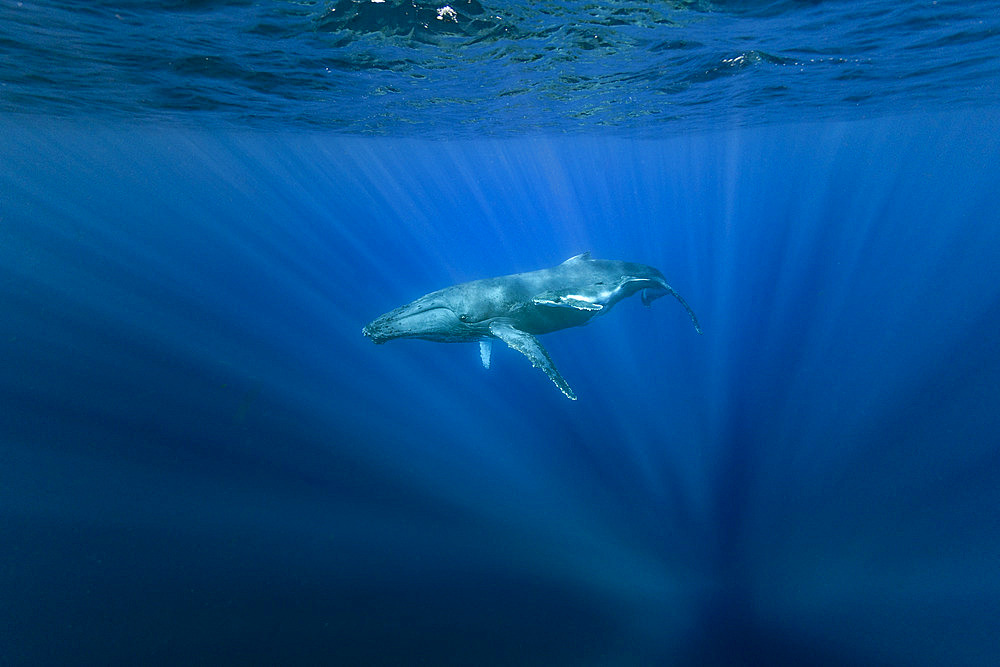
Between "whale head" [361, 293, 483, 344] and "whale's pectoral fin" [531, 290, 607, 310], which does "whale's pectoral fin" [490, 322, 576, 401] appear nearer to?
"whale head" [361, 293, 483, 344]

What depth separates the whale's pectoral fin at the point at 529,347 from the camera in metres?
7.23

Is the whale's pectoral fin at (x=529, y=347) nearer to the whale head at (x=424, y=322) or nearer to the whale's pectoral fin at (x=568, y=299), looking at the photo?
the whale head at (x=424, y=322)

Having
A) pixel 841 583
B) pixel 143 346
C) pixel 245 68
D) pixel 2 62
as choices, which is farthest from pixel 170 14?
pixel 841 583

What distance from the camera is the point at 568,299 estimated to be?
8.73 meters

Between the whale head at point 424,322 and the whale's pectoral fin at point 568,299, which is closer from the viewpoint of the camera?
the whale head at point 424,322

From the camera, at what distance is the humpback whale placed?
25.8ft

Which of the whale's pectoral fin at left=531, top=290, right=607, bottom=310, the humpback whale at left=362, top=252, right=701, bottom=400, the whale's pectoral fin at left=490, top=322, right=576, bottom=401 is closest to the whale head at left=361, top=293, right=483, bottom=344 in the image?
the humpback whale at left=362, top=252, right=701, bottom=400

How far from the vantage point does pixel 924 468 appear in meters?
10.0

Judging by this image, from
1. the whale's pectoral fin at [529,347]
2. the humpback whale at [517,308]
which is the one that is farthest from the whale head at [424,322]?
the whale's pectoral fin at [529,347]

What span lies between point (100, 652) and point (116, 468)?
195 inches

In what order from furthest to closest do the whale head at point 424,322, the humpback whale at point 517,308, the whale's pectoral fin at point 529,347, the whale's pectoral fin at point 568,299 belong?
1. the whale's pectoral fin at point 568,299
2. the humpback whale at point 517,308
3. the whale head at point 424,322
4. the whale's pectoral fin at point 529,347

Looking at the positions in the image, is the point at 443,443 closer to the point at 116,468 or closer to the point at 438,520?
the point at 438,520

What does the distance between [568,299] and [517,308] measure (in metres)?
1.01

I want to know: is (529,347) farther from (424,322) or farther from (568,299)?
(424,322)
